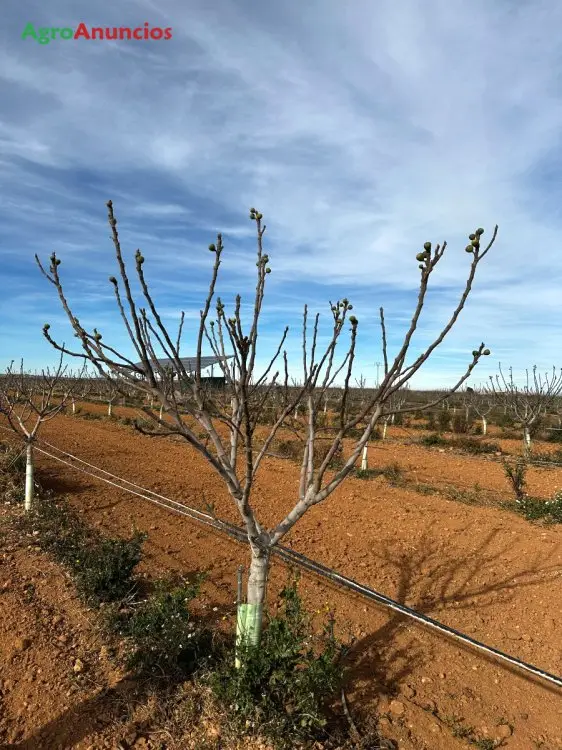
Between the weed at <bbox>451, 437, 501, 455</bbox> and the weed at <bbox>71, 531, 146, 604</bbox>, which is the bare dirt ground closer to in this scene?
the weed at <bbox>71, 531, 146, 604</bbox>

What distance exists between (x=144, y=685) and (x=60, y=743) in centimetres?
55

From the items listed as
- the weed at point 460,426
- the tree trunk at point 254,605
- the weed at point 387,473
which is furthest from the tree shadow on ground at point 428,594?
the weed at point 460,426

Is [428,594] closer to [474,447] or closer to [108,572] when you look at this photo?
[108,572]

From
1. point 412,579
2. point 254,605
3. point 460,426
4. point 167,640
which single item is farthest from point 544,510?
point 460,426

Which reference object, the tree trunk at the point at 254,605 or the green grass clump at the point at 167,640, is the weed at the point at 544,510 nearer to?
the green grass clump at the point at 167,640

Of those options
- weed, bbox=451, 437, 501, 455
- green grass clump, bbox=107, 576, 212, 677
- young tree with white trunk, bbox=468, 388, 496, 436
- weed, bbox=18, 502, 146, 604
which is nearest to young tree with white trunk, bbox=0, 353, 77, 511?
weed, bbox=18, 502, 146, 604

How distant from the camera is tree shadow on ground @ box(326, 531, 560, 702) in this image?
11.6 feet

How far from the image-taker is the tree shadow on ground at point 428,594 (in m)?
3.53

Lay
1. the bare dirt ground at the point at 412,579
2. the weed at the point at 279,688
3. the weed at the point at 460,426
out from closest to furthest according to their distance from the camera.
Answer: the weed at the point at 279,688 → the bare dirt ground at the point at 412,579 → the weed at the point at 460,426

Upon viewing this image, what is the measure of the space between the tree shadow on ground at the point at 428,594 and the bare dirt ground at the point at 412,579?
0.01 m

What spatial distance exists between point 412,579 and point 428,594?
0.31 metres

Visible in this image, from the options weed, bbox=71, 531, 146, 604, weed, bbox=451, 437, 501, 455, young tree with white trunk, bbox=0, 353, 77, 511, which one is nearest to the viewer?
weed, bbox=71, 531, 146, 604

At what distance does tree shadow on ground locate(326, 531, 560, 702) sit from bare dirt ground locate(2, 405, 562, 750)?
1cm

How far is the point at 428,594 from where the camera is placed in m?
4.82
